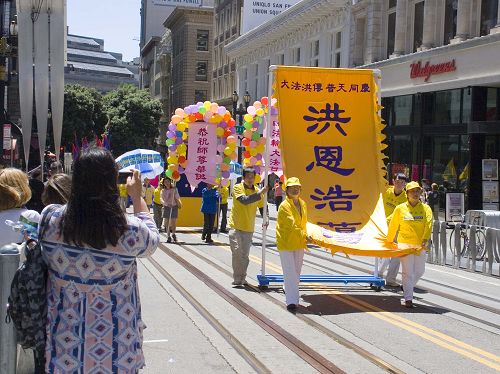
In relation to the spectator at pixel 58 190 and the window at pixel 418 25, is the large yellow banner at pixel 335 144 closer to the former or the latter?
Result: the spectator at pixel 58 190

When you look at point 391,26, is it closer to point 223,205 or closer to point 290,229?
point 223,205

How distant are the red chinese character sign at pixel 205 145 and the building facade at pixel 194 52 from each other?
200 feet

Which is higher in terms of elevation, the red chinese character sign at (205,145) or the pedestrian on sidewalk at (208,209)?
the red chinese character sign at (205,145)

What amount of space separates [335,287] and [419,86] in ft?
69.9

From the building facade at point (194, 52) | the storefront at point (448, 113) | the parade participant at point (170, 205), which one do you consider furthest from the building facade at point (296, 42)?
the building facade at point (194, 52)

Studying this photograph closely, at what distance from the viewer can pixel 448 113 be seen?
98.9 ft

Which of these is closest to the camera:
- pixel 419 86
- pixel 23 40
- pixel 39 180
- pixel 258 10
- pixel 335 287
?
pixel 23 40

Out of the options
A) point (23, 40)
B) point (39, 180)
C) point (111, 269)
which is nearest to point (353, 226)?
point (39, 180)

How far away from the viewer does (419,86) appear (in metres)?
31.6

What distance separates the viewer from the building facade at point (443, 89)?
2770 cm

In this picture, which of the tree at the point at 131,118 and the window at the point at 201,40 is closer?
the tree at the point at 131,118

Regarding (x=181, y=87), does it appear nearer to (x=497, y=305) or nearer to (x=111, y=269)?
(x=497, y=305)

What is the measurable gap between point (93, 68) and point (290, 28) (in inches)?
4977

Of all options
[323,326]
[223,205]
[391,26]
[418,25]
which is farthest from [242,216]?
[391,26]
